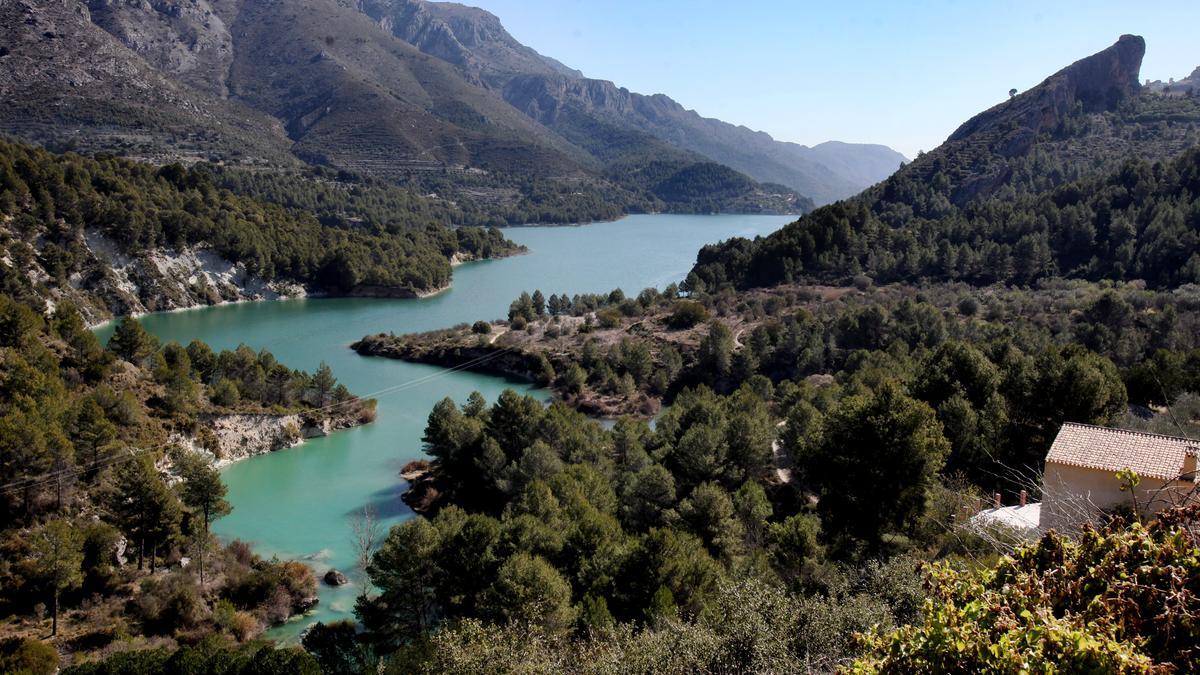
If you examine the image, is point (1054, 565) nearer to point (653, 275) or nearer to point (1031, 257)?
point (1031, 257)

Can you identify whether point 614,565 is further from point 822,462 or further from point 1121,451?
point 1121,451

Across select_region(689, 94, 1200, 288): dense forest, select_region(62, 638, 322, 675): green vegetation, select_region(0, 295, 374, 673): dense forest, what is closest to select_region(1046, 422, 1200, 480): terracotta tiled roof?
select_region(62, 638, 322, 675): green vegetation

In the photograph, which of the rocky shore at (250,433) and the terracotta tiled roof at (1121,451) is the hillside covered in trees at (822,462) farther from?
the rocky shore at (250,433)

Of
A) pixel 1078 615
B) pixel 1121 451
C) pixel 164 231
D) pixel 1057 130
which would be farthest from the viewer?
pixel 1057 130

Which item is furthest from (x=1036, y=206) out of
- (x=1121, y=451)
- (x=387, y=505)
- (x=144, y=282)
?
(x=144, y=282)

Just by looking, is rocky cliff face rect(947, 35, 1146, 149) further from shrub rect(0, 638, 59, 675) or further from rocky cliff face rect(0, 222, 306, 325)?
shrub rect(0, 638, 59, 675)

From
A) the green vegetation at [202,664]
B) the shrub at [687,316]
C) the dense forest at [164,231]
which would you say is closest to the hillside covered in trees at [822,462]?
the shrub at [687,316]

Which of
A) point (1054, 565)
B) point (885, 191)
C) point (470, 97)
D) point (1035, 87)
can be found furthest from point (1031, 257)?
point (470, 97)
